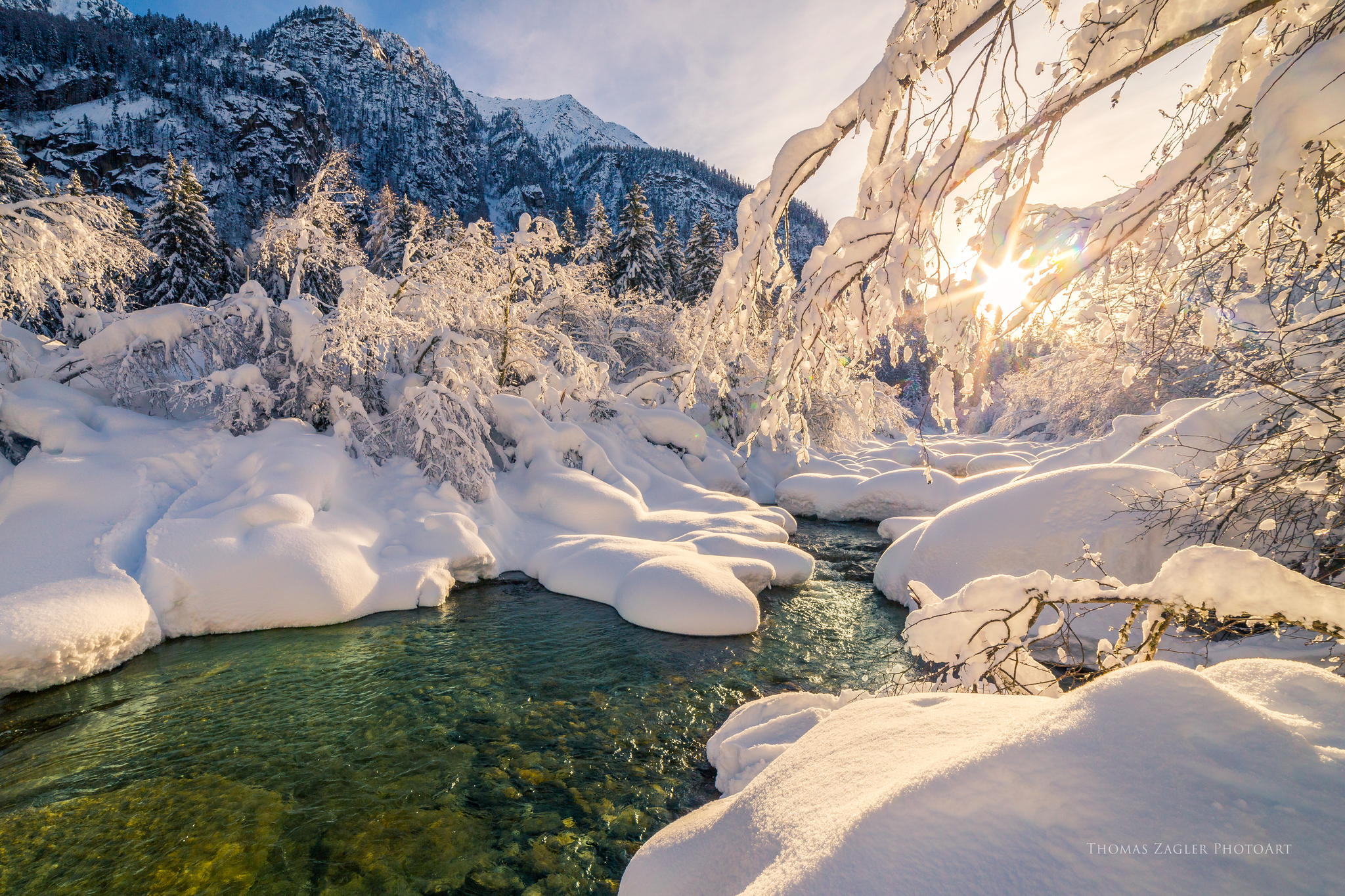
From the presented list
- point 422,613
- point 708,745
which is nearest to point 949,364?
point 708,745

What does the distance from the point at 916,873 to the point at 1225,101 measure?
8.84 feet

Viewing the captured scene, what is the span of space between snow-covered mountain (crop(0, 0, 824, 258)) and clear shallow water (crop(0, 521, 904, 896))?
62692 millimetres

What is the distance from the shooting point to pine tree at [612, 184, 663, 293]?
28562mm

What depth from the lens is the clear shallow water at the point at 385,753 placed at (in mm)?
3471

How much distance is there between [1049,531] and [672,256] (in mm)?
29018

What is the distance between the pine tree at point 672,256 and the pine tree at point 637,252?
198 cm

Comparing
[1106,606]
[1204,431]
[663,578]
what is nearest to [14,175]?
[663,578]

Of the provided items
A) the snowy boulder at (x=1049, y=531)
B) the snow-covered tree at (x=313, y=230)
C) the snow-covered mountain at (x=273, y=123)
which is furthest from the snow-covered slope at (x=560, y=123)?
the snowy boulder at (x=1049, y=531)

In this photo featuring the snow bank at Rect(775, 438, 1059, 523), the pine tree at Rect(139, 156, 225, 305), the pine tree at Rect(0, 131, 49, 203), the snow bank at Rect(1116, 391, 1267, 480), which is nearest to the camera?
the snow bank at Rect(1116, 391, 1267, 480)

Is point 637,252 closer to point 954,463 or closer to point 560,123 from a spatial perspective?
point 954,463

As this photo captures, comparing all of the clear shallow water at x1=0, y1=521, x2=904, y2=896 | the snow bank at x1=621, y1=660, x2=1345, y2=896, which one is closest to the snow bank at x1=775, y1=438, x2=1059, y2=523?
the clear shallow water at x1=0, y1=521, x2=904, y2=896

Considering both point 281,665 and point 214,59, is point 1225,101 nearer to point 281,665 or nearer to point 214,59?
point 281,665

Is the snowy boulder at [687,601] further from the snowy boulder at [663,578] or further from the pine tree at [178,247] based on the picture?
the pine tree at [178,247]

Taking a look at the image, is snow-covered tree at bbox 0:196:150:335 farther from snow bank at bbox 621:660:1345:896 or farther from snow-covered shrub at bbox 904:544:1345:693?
snow-covered shrub at bbox 904:544:1345:693
